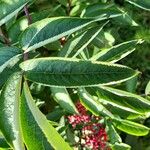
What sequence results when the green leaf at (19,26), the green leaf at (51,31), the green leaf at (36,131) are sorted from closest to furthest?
the green leaf at (36,131) < the green leaf at (51,31) < the green leaf at (19,26)

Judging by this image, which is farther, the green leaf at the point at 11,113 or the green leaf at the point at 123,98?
the green leaf at the point at 123,98

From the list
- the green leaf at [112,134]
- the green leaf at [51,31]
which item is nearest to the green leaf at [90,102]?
the green leaf at [112,134]

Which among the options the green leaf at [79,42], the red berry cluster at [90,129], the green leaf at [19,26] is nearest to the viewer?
the green leaf at [79,42]

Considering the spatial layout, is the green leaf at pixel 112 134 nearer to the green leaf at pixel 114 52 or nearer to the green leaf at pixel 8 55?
the green leaf at pixel 114 52

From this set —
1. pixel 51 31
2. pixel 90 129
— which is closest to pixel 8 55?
pixel 51 31

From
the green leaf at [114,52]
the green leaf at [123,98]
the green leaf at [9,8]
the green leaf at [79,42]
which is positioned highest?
the green leaf at [9,8]

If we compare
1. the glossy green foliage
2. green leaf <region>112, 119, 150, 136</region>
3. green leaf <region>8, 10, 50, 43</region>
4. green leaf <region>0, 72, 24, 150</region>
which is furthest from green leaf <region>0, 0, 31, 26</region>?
green leaf <region>112, 119, 150, 136</region>

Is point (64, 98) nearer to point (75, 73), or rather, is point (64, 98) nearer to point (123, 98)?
→ point (123, 98)

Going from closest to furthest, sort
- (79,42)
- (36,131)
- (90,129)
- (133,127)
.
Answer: (36,131) < (79,42) < (133,127) < (90,129)
